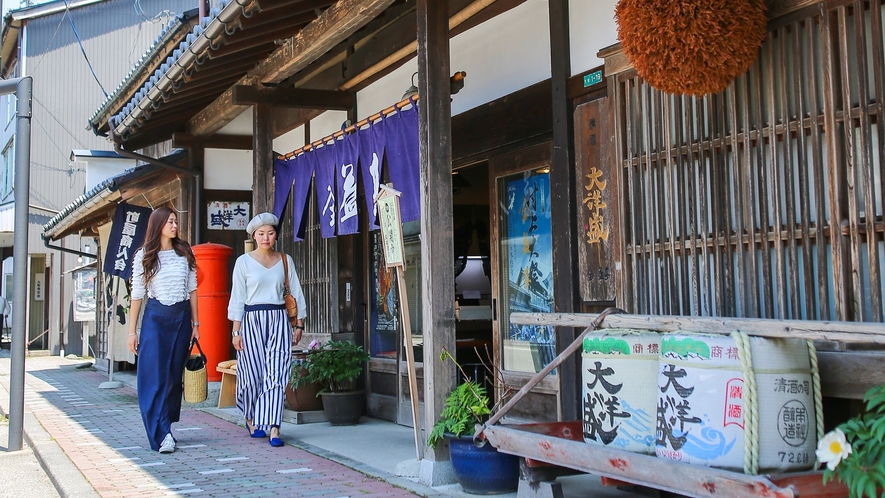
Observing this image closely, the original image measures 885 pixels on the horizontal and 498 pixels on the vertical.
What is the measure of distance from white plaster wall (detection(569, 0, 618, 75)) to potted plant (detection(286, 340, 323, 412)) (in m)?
4.48

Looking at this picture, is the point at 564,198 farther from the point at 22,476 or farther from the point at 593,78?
the point at 22,476

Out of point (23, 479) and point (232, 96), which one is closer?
point (23, 479)

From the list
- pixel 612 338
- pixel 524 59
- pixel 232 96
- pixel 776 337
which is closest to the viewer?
pixel 776 337

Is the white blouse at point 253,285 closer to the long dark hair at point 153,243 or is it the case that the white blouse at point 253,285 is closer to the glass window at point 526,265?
the long dark hair at point 153,243

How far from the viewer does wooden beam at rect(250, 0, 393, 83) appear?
6.73 meters

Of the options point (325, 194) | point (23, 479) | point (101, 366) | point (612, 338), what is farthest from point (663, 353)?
point (101, 366)

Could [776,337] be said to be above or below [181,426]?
above

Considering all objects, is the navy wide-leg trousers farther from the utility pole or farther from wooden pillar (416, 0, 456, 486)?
wooden pillar (416, 0, 456, 486)

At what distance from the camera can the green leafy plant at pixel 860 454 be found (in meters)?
3.08

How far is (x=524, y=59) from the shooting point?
6891 millimetres

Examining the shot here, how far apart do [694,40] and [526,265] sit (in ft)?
10.1

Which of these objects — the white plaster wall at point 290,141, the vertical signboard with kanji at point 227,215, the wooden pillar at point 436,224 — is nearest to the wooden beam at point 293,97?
the white plaster wall at point 290,141

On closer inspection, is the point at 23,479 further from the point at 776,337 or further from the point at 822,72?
the point at 822,72

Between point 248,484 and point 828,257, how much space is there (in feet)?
13.4
